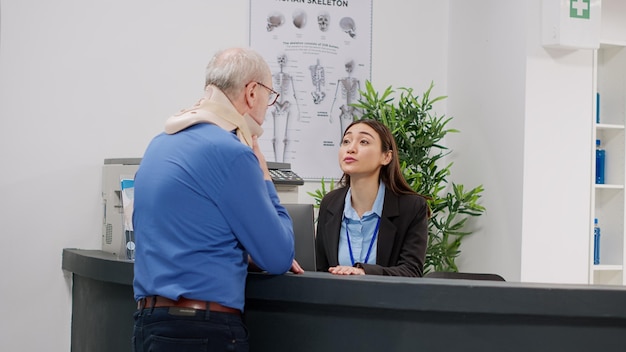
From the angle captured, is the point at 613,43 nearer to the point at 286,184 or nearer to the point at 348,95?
the point at 348,95

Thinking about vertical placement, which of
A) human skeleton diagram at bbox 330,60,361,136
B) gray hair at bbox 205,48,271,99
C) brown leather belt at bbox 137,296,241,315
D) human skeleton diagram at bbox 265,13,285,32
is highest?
human skeleton diagram at bbox 265,13,285,32

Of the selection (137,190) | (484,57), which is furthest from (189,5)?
(137,190)

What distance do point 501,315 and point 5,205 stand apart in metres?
3.09

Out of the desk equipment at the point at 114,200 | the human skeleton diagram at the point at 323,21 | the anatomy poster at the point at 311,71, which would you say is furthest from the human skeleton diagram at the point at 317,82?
the desk equipment at the point at 114,200

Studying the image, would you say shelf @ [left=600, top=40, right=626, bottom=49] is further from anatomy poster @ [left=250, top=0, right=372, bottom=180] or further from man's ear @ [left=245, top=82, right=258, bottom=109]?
man's ear @ [left=245, top=82, right=258, bottom=109]

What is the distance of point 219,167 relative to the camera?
2.01 m

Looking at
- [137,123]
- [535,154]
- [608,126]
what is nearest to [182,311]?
[137,123]

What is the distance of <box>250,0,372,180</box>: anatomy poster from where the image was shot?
16.1 feet

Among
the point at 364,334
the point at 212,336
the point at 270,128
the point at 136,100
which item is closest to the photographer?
the point at 212,336

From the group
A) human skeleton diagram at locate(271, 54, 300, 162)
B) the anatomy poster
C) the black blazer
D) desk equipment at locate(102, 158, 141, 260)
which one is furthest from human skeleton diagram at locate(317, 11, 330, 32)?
the black blazer

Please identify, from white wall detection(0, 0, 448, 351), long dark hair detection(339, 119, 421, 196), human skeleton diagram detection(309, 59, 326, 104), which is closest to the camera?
long dark hair detection(339, 119, 421, 196)

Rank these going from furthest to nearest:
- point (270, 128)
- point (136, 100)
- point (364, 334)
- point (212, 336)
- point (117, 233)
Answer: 1. point (270, 128)
2. point (136, 100)
3. point (117, 233)
4. point (364, 334)
5. point (212, 336)

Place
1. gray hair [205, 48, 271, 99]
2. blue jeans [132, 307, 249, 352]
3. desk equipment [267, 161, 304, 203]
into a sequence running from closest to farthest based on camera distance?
blue jeans [132, 307, 249, 352]
gray hair [205, 48, 271, 99]
desk equipment [267, 161, 304, 203]

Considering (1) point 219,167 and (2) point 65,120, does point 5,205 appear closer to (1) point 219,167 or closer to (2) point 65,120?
(2) point 65,120
